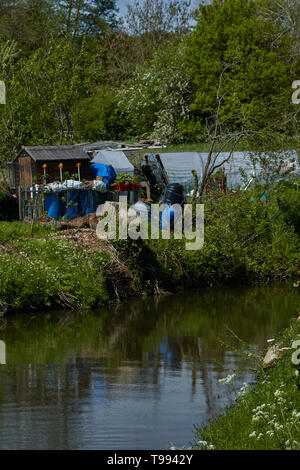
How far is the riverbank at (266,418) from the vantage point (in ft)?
25.0

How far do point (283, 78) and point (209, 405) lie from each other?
91.9 feet

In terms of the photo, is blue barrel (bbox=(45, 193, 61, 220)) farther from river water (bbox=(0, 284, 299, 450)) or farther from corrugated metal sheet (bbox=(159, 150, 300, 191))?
corrugated metal sheet (bbox=(159, 150, 300, 191))

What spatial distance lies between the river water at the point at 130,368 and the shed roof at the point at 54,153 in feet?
27.1

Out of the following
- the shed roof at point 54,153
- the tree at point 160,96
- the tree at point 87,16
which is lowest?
the shed roof at point 54,153

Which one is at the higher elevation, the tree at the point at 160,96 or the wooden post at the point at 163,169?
the tree at the point at 160,96

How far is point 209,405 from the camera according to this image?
10.7 meters

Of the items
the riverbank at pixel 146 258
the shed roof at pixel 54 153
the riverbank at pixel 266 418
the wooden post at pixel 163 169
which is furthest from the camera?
the wooden post at pixel 163 169

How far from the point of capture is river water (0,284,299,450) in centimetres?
959

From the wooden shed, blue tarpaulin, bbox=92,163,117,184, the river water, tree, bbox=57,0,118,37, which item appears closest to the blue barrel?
the wooden shed

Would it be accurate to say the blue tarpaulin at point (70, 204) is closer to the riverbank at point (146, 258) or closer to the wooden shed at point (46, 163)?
the riverbank at point (146, 258)

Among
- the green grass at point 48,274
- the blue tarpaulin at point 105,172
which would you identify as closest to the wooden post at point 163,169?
the blue tarpaulin at point 105,172

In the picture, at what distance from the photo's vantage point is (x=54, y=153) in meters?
26.9

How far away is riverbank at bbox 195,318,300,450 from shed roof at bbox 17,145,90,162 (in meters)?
17.2
